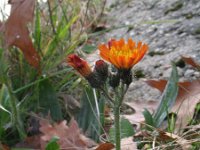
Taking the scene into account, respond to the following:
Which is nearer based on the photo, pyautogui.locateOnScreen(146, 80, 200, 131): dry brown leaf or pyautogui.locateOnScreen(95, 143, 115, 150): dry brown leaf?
pyautogui.locateOnScreen(95, 143, 115, 150): dry brown leaf

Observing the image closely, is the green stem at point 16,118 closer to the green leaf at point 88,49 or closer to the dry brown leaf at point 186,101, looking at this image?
the dry brown leaf at point 186,101

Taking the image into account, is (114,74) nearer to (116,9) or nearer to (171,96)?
(171,96)

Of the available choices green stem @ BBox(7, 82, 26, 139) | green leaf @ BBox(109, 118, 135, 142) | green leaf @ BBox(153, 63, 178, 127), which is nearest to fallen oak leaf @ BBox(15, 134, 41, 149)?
green stem @ BBox(7, 82, 26, 139)

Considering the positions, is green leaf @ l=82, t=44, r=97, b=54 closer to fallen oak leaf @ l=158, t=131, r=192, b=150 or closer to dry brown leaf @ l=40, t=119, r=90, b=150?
dry brown leaf @ l=40, t=119, r=90, b=150

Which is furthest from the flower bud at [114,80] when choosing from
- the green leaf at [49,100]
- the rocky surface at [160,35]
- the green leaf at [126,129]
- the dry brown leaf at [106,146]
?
the rocky surface at [160,35]

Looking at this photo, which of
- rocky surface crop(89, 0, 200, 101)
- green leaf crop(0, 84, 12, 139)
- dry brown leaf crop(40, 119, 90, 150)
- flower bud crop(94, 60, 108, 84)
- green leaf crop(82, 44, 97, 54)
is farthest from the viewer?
green leaf crop(82, 44, 97, 54)

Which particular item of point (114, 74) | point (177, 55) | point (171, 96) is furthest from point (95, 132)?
point (177, 55)

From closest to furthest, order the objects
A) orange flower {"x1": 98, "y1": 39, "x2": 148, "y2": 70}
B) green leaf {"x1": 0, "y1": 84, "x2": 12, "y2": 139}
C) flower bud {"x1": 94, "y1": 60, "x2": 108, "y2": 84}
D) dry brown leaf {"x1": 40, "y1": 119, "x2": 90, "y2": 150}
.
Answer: orange flower {"x1": 98, "y1": 39, "x2": 148, "y2": 70}
flower bud {"x1": 94, "y1": 60, "x2": 108, "y2": 84}
dry brown leaf {"x1": 40, "y1": 119, "x2": 90, "y2": 150}
green leaf {"x1": 0, "y1": 84, "x2": 12, "y2": 139}
